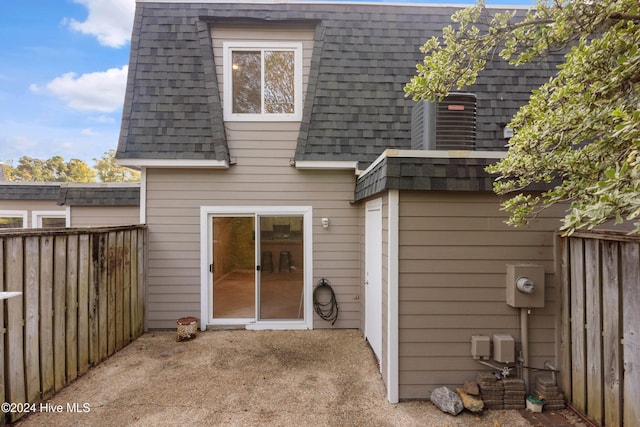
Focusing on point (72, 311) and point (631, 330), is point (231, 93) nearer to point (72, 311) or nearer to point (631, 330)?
point (72, 311)

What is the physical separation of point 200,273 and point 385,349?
329cm

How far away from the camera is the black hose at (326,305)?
16.5 ft

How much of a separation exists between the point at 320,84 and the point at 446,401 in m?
4.71

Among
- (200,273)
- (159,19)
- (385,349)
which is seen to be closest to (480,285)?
(385,349)

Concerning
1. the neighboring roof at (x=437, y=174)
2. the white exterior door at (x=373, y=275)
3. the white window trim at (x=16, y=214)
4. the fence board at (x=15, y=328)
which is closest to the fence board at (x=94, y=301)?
the fence board at (x=15, y=328)

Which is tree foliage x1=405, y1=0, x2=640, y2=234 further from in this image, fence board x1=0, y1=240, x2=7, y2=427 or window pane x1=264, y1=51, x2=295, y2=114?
fence board x1=0, y1=240, x2=7, y2=427

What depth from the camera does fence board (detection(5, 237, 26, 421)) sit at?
8.84 ft

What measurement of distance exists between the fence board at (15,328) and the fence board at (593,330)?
5035mm

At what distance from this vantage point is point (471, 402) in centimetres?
279

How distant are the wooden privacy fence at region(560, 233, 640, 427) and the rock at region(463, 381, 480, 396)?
32.7 inches

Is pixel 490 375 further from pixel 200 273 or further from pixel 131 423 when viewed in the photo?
pixel 200 273

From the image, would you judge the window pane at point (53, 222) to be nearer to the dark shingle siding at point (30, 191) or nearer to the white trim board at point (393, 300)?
the dark shingle siding at point (30, 191)

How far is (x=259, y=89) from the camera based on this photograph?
5184 millimetres

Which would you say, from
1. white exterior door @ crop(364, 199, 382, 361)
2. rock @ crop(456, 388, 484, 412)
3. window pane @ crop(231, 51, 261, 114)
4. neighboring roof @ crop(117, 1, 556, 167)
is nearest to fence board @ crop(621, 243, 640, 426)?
rock @ crop(456, 388, 484, 412)
